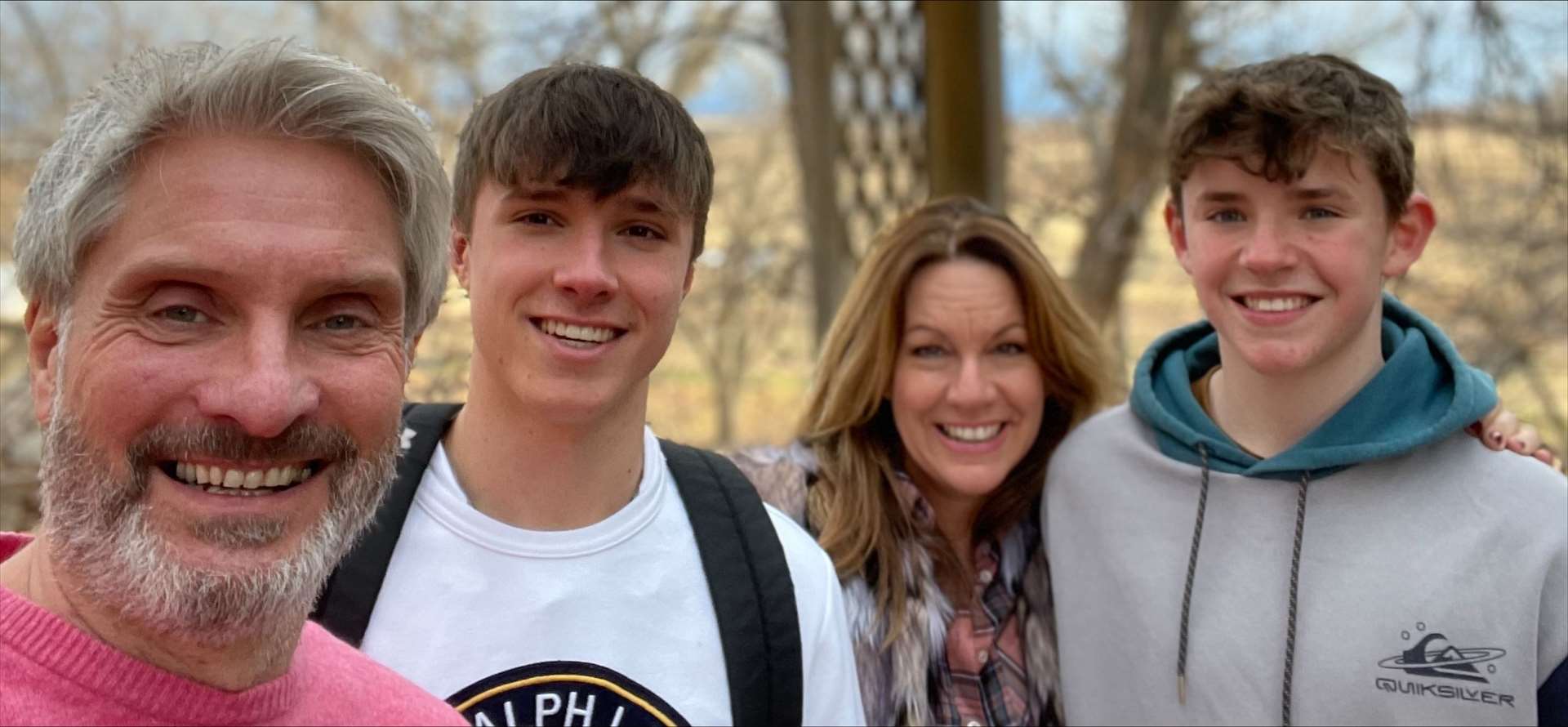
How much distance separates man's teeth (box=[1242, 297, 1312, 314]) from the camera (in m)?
2.57

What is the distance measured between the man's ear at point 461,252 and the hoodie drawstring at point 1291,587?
149cm

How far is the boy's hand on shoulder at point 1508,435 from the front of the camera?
2.47 m

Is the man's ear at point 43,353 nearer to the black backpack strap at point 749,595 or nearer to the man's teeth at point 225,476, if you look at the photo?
the man's teeth at point 225,476

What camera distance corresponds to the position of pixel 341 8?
20.1ft

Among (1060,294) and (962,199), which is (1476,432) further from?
(962,199)

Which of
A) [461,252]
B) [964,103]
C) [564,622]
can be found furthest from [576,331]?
[964,103]

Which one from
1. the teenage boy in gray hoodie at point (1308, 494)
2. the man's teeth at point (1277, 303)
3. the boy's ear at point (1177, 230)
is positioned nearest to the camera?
the teenage boy in gray hoodie at point (1308, 494)

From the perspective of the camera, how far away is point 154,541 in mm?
1314

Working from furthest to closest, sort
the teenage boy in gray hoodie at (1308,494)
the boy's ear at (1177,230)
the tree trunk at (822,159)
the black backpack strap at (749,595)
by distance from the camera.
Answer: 1. the tree trunk at (822,159)
2. the boy's ear at (1177,230)
3. the teenage boy in gray hoodie at (1308,494)
4. the black backpack strap at (749,595)

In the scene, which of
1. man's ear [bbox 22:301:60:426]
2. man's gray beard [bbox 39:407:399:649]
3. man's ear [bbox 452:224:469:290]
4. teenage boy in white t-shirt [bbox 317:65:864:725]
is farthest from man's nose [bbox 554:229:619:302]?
man's ear [bbox 22:301:60:426]

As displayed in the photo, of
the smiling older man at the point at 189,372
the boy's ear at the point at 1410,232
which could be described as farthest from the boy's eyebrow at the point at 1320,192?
the smiling older man at the point at 189,372

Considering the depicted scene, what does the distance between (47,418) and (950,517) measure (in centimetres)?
204

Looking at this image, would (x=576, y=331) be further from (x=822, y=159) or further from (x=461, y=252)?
(x=822, y=159)

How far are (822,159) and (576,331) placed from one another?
2599 millimetres
